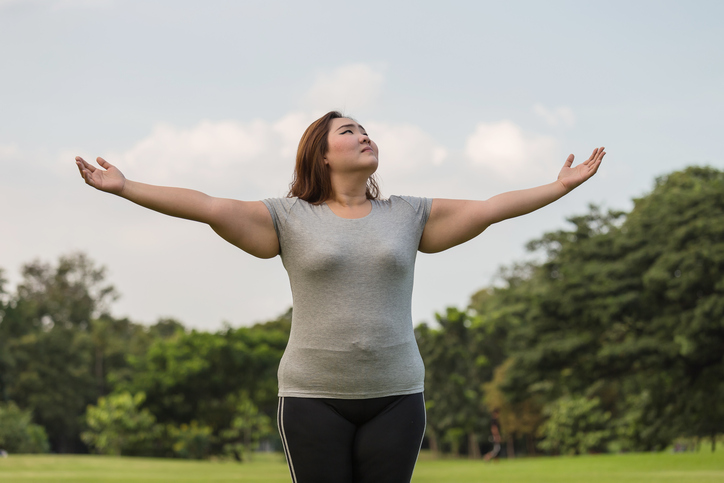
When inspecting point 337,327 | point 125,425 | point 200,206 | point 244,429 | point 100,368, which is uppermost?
Result: point 100,368

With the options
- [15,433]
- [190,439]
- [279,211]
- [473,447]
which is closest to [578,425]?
[473,447]

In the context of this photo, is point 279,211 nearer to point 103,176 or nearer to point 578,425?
point 103,176

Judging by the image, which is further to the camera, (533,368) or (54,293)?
(54,293)

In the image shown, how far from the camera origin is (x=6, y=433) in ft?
100

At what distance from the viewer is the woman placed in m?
2.34

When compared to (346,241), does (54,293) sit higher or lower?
higher

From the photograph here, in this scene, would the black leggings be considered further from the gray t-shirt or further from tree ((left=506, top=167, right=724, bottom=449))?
tree ((left=506, top=167, right=724, bottom=449))

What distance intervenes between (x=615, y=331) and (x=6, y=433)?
23.8 m

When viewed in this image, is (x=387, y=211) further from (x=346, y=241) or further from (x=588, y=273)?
(x=588, y=273)

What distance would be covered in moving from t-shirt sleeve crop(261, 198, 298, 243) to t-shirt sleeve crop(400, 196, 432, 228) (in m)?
0.42

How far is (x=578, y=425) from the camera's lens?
35.2 metres

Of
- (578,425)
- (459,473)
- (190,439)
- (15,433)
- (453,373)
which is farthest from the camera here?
(453,373)

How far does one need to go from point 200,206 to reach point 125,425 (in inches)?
1223

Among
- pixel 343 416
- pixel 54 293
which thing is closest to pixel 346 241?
pixel 343 416
